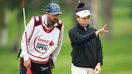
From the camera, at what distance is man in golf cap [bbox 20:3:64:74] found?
11.3 metres

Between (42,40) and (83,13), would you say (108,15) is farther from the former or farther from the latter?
(83,13)

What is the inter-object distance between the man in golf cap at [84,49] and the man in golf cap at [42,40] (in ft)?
1.20

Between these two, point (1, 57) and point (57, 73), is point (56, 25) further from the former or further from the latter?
point (1, 57)

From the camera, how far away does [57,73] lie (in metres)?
24.5

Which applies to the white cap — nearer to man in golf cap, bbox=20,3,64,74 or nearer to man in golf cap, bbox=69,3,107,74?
man in golf cap, bbox=69,3,107,74

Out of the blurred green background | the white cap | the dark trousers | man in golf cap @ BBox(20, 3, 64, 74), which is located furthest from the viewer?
the blurred green background

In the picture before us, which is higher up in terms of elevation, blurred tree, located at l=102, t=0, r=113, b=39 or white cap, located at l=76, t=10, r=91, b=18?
white cap, located at l=76, t=10, r=91, b=18

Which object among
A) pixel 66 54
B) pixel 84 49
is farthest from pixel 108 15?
pixel 84 49

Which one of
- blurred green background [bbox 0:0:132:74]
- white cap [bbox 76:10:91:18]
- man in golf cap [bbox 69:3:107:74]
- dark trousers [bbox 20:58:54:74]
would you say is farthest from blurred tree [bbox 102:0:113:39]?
white cap [bbox 76:10:91:18]

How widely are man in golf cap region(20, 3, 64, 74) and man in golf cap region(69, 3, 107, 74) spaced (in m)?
0.37

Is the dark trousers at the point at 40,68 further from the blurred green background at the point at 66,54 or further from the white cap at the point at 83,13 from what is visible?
the blurred green background at the point at 66,54

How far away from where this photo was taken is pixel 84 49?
11203 mm

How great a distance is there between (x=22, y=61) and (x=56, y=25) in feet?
2.84

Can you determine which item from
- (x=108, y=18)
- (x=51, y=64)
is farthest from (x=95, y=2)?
(x=51, y=64)
